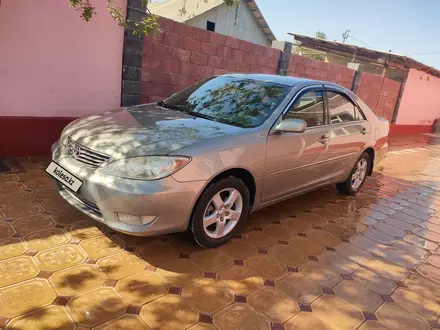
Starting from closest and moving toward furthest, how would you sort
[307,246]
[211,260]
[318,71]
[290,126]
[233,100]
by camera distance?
[211,260] → [290,126] → [307,246] → [233,100] → [318,71]

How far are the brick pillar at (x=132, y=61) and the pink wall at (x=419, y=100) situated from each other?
37.9 feet

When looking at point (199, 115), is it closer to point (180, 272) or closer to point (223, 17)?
point (180, 272)

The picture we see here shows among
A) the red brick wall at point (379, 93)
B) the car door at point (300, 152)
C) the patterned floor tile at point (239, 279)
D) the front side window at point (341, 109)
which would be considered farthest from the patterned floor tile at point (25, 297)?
the red brick wall at point (379, 93)

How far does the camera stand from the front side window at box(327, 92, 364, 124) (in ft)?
13.3

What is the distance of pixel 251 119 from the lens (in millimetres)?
3250

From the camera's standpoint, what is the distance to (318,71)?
29.8 ft

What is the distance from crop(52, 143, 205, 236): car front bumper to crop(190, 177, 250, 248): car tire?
0.37ft

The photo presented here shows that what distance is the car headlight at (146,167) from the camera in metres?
2.48

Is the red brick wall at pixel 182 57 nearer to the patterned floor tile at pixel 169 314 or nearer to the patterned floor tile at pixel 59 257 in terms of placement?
the patterned floor tile at pixel 59 257

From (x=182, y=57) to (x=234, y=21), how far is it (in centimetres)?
1798

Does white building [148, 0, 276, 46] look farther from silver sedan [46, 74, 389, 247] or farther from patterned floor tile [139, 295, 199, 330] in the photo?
patterned floor tile [139, 295, 199, 330]

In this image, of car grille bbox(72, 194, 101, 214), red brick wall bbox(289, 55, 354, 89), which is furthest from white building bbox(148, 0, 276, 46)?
car grille bbox(72, 194, 101, 214)

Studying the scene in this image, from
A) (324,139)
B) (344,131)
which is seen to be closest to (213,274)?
(324,139)

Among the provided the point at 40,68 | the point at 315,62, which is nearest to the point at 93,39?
the point at 40,68
